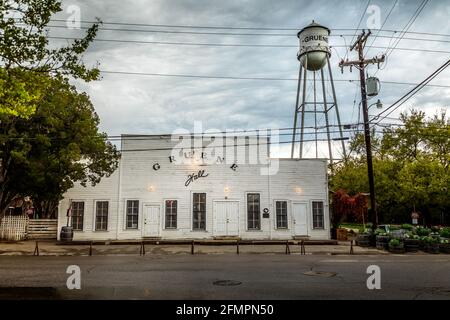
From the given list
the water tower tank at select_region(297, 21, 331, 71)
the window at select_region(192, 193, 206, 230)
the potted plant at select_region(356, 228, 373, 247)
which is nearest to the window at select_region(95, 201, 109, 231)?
the window at select_region(192, 193, 206, 230)

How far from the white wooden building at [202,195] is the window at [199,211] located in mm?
68

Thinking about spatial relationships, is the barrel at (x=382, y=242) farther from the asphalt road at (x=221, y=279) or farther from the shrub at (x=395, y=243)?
the asphalt road at (x=221, y=279)

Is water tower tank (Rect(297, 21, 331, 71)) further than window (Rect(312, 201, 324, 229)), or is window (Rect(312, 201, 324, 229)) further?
water tower tank (Rect(297, 21, 331, 71))

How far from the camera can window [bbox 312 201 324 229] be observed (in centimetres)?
2647

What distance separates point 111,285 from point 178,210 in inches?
613

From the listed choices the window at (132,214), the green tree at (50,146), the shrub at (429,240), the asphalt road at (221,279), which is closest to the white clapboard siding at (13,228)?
the green tree at (50,146)

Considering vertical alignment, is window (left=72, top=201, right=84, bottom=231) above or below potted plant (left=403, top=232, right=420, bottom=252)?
above

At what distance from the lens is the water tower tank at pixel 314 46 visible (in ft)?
118

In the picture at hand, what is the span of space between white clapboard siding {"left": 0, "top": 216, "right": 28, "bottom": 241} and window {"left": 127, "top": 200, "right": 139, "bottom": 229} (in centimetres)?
713

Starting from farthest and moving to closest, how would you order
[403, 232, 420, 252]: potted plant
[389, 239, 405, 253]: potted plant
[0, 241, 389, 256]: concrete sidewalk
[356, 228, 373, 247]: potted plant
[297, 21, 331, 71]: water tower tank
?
[297, 21, 331, 71]: water tower tank, [356, 228, 373, 247]: potted plant, [403, 232, 420, 252]: potted plant, [389, 239, 405, 253]: potted plant, [0, 241, 389, 256]: concrete sidewalk

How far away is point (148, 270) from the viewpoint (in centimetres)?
1321

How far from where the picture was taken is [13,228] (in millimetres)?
25109

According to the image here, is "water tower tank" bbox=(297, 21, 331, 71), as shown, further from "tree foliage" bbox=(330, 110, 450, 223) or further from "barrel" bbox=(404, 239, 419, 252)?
"barrel" bbox=(404, 239, 419, 252)
